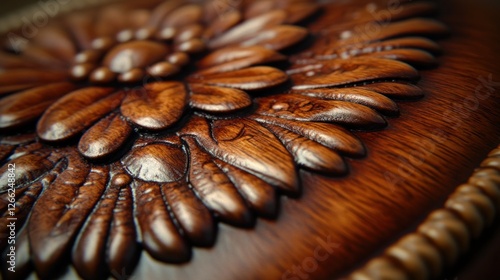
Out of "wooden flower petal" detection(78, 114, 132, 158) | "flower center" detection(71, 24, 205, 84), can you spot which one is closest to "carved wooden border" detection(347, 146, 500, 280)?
"wooden flower petal" detection(78, 114, 132, 158)

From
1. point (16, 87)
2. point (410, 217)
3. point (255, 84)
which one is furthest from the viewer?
point (16, 87)

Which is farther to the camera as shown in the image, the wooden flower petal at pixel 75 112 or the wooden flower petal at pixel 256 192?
the wooden flower petal at pixel 75 112

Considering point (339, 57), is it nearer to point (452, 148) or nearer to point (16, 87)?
point (452, 148)

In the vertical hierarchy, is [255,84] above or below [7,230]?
above

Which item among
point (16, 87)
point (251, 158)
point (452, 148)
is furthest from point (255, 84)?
point (16, 87)

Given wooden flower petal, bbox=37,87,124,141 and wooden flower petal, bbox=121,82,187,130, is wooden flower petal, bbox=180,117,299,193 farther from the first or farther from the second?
wooden flower petal, bbox=37,87,124,141

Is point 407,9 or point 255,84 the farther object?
point 407,9

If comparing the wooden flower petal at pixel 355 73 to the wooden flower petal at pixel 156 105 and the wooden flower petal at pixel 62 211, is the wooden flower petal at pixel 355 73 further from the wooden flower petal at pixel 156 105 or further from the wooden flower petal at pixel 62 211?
the wooden flower petal at pixel 62 211

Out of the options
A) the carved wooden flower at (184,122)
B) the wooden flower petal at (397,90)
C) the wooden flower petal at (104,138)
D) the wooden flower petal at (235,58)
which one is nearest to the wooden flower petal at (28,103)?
the carved wooden flower at (184,122)

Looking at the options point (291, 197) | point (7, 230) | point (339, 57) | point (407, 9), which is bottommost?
point (7, 230)
